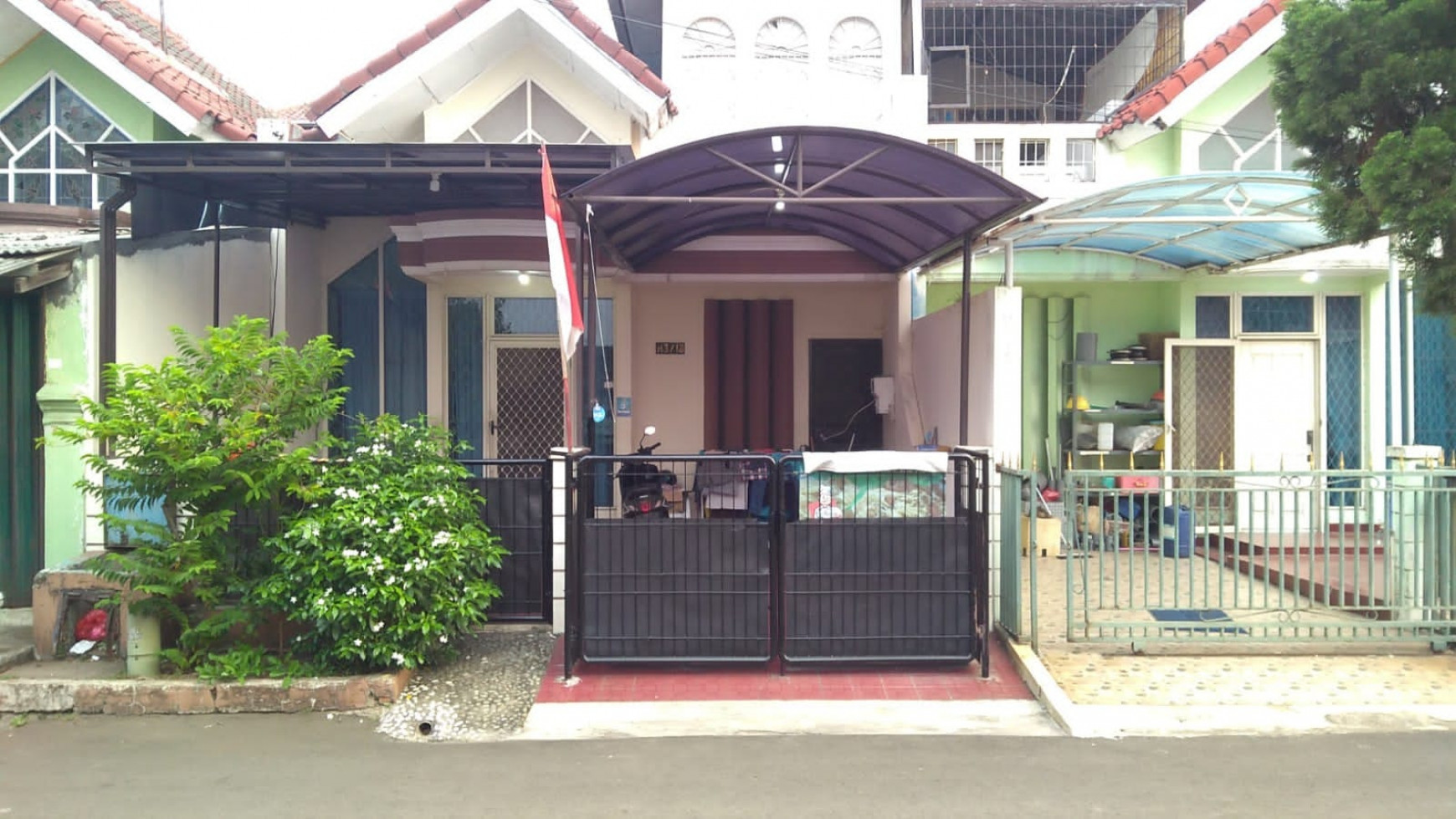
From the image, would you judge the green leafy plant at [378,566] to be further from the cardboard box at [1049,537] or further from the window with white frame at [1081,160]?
the window with white frame at [1081,160]

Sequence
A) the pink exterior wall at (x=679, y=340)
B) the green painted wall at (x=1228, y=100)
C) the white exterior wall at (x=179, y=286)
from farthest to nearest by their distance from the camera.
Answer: the pink exterior wall at (x=679, y=340) < the green painted wall at (x=1228, y=100) < the white exterior wall at (x=179, y=286)

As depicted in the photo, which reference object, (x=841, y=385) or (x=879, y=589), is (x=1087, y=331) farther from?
(x=879, y=589)

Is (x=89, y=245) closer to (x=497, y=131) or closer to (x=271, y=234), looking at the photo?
(x=271, y=234)

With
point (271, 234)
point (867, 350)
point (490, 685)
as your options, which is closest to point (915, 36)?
point (867, 350)

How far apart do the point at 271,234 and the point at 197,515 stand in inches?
193

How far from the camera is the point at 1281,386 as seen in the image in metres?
10.9

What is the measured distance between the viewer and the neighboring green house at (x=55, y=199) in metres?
7.39

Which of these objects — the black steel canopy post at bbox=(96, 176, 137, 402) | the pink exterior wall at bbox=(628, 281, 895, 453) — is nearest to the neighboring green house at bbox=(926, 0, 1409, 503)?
the pink exterior wall at bbox=(628, 281, 895, 453)

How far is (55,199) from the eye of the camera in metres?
10.1

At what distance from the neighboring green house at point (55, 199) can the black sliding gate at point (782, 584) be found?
165 inches

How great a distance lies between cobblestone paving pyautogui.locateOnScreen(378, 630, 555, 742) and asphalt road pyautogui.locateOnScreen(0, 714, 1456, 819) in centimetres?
21

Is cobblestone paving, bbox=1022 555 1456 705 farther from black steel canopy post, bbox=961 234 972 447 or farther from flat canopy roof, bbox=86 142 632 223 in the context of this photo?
flat canopy roof, bbox=86 142 632 223

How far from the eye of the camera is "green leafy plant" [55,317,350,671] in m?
6.08

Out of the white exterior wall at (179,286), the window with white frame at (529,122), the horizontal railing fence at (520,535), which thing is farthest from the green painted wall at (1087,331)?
the white exterior wall at (179,286)
